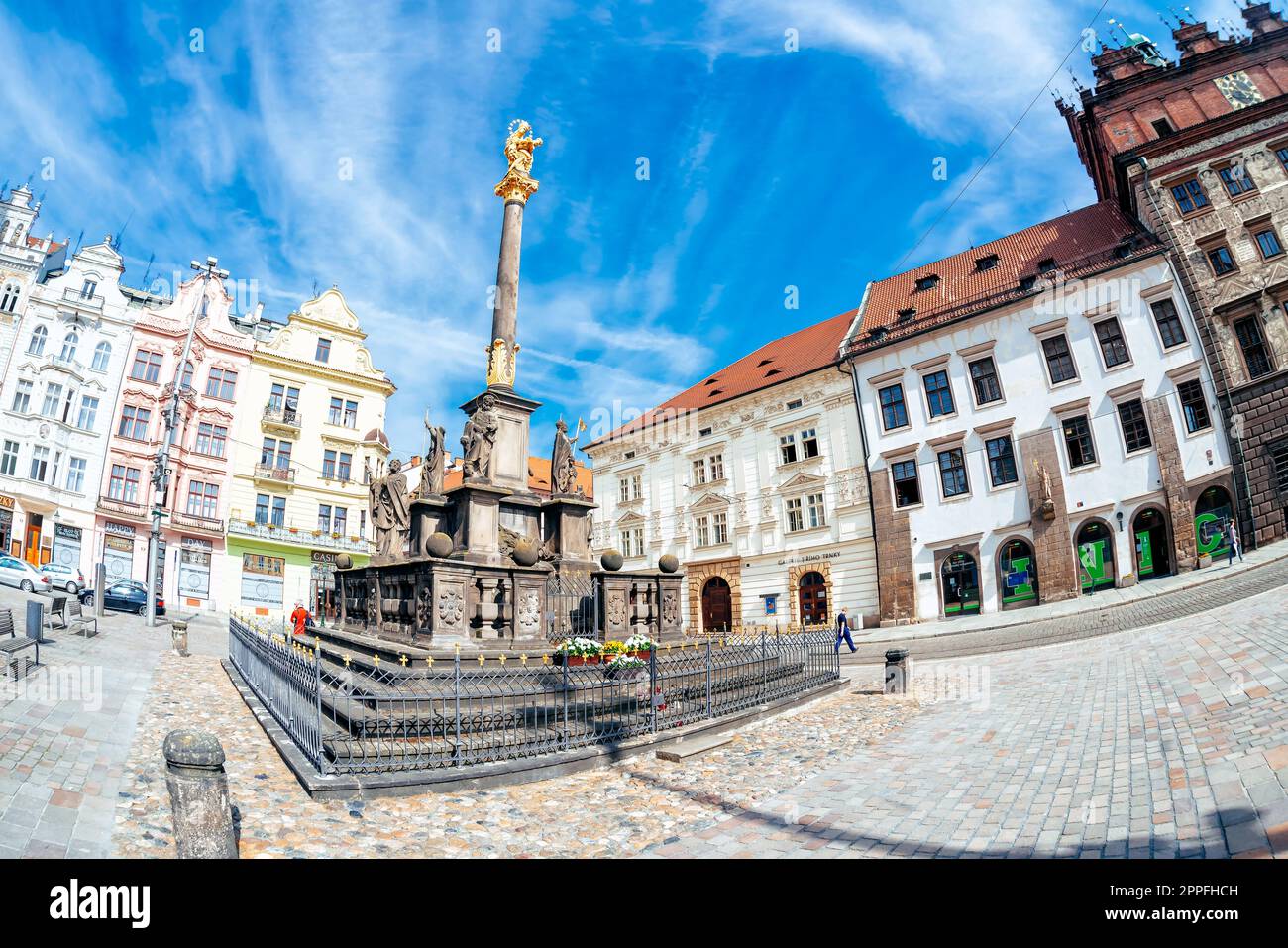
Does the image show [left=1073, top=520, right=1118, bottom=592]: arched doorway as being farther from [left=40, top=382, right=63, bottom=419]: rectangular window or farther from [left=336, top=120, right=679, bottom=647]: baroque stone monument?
[left=40, top=382, right=63, bottom=419]: rectangular window

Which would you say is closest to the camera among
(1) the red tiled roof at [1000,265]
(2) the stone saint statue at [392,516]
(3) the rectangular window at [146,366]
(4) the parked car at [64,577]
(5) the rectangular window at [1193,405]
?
(2) the stone saint statue at [392,516]

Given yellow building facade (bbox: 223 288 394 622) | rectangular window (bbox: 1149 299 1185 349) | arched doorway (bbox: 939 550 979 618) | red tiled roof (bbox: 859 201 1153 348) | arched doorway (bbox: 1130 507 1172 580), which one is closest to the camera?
arched doorway (bbox: 1130 507 1172 580)

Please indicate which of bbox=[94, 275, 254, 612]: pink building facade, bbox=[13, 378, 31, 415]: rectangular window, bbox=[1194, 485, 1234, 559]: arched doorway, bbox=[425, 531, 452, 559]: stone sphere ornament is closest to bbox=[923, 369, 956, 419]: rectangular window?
bbox=[1194, 485, 1234, 559]: arched doorway

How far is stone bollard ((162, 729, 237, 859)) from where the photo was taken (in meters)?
3.87

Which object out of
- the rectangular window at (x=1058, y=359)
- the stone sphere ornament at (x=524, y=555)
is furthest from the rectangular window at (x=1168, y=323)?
the stone sphere ornament at (x=524, y=555)

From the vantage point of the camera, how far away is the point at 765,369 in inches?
1394

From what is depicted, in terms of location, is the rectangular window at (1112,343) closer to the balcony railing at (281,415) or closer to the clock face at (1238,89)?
the clock face at (1238,89)

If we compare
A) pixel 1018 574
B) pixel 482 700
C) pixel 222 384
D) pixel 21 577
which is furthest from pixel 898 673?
pixel 222 384

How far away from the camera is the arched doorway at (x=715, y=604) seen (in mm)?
31906

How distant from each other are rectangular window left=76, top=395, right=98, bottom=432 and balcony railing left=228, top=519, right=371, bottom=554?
8.28 metres

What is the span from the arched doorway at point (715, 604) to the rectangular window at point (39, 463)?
107 feet

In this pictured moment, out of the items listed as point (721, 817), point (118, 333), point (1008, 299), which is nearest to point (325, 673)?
point (721, 817)

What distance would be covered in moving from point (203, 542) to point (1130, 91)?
4913 centimetres

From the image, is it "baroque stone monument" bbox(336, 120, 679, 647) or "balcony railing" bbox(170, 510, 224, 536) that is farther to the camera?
"balcony railing" bbox(170, 510, 224, 536)
